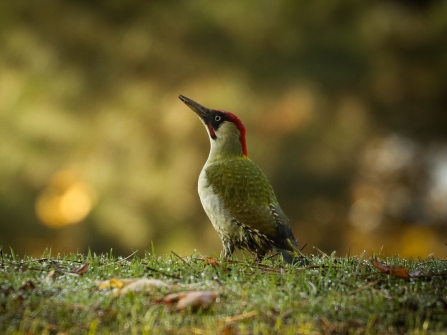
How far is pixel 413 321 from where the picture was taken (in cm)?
230

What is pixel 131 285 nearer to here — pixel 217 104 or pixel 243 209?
pixel 243 209

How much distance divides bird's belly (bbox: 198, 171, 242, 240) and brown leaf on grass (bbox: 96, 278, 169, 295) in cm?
143

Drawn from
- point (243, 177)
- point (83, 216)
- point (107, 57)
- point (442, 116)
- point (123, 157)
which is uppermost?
point (107, 57)

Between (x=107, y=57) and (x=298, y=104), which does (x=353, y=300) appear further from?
(x=107, y=57)

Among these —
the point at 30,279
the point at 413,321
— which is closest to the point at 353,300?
the point at 413,321

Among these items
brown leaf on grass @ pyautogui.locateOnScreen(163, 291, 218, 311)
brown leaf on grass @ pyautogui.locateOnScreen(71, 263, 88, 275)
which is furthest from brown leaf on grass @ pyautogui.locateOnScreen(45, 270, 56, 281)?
brown leaf on grass @ pyautogui.locateOnScreen(163, 291, 218, 311)

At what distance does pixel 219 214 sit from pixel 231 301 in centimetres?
169

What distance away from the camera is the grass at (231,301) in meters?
2.20

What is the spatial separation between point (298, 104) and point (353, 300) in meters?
6.21

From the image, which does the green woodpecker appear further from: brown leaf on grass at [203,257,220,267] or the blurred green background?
the blurred green background

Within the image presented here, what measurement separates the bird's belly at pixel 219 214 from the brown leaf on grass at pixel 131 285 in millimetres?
1431

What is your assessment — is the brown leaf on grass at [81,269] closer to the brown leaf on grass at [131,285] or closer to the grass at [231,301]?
the grass at [231,301]

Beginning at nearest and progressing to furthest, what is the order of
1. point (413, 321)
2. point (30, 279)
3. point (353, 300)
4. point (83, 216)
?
point (413, 321) → point (353, 300) → point (30, 279) → point (83, 216)

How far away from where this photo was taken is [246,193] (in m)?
4.16
